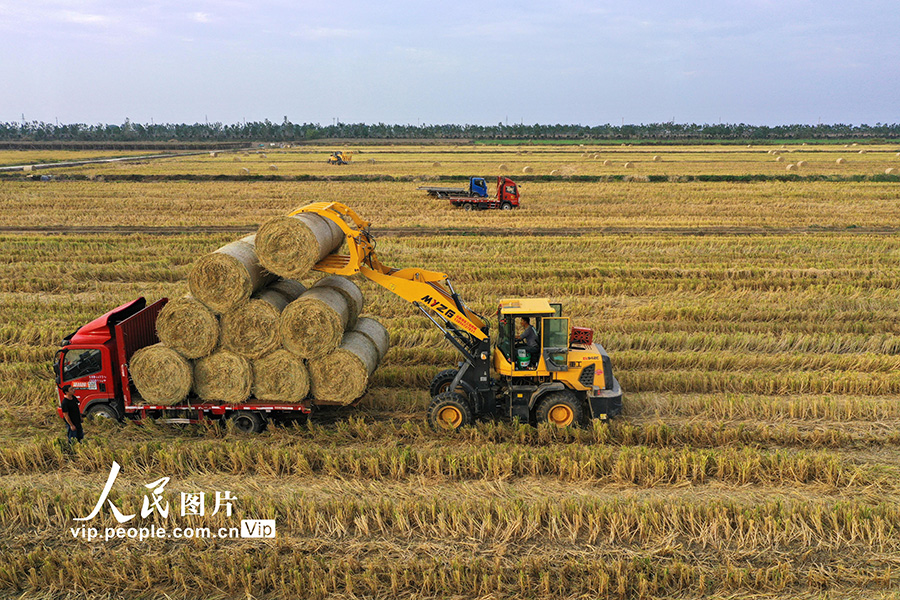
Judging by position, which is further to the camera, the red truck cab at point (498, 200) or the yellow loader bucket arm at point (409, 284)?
the red truck cab at point (498, 200)

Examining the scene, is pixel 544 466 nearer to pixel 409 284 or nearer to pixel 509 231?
pixel 409 284

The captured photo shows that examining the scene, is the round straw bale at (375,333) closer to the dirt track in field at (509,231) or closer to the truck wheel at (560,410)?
the truck wheel at (560,410)

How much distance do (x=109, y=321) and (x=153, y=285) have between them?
26.2 feet

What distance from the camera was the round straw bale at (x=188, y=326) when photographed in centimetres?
899

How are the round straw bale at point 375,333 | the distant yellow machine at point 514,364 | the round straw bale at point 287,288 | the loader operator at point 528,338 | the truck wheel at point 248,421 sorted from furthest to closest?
the round straw bale at point 375,333, the round straw bale at point 287,288, the truck wheel at point 248,421, the distant yellow machine at point 514,364, the loader operator at point 528,338

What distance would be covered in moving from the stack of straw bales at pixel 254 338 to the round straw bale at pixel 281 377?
0.01 meters

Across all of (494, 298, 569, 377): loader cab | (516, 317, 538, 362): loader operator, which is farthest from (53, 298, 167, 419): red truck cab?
(516, 317, 538, 362): loader operator

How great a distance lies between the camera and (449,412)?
9.29 meters

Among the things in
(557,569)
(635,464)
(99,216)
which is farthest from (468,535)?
(99,216)

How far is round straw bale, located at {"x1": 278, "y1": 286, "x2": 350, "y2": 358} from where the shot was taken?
8.98 meters

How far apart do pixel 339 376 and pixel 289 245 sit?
1.88 meters

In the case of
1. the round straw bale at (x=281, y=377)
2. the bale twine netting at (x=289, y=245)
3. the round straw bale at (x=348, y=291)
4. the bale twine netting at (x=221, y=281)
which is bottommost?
the round straw bale at (x=281, y=377)

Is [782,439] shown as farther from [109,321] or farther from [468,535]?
[109,321]

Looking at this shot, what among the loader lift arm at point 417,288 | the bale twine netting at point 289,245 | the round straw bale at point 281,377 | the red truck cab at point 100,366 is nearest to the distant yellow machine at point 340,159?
the red truck cab at point 100,366
